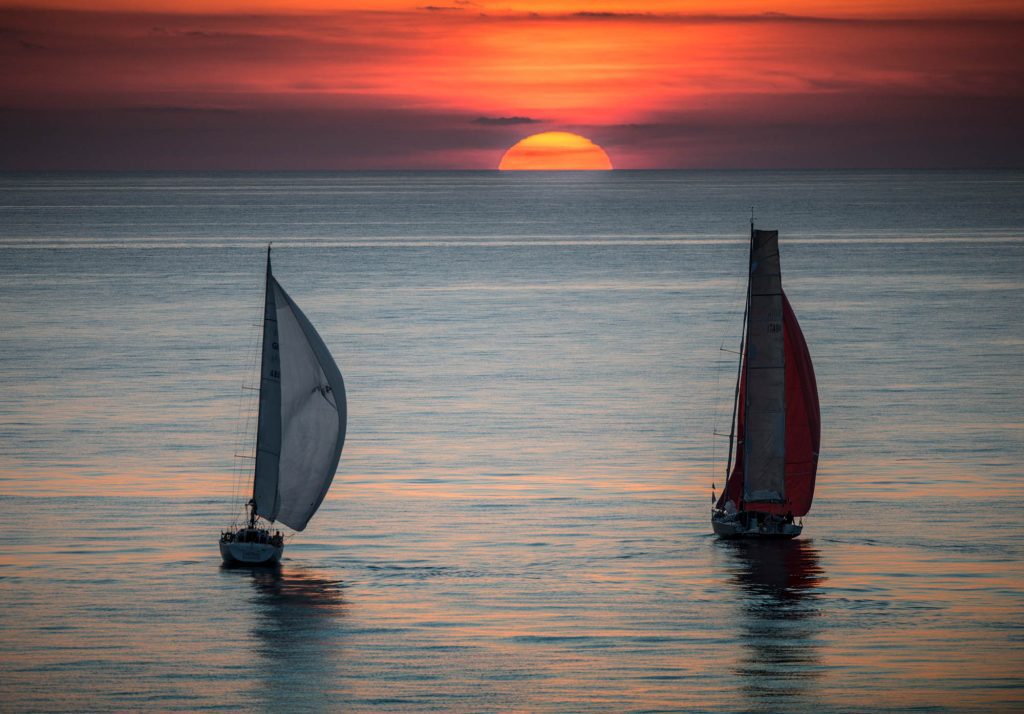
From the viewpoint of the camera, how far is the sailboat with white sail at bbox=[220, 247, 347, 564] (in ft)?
156

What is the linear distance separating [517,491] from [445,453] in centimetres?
759

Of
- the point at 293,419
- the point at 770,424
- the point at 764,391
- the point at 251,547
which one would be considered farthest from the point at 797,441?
the point at 251,547

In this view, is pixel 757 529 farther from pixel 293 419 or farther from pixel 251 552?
pixel 251 552

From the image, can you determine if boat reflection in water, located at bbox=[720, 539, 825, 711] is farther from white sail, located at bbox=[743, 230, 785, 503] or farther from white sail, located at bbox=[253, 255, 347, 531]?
white sail, located at bbox=[253, 255, 347, 531]

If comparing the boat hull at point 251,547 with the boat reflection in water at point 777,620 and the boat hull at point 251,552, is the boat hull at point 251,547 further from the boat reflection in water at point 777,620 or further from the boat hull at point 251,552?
the boat reflection in water at point 777,620

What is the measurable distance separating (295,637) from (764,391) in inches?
665

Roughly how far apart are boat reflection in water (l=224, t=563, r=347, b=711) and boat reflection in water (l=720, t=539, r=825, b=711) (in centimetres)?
917

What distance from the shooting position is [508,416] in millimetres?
73750

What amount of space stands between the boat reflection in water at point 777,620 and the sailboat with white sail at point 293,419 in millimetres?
11919

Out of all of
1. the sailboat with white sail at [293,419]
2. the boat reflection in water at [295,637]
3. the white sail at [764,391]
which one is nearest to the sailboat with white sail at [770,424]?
the white sail at [764,391]

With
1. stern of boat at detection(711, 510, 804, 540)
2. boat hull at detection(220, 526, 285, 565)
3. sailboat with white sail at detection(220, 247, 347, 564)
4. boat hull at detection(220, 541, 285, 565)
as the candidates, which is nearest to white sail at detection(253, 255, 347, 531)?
sailboat with white sail at detection(220, 247, 347, 564)

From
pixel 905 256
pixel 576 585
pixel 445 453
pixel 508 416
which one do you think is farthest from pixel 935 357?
pixel 905 256

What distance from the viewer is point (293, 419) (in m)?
48.0

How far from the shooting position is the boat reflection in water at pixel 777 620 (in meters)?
36.4
